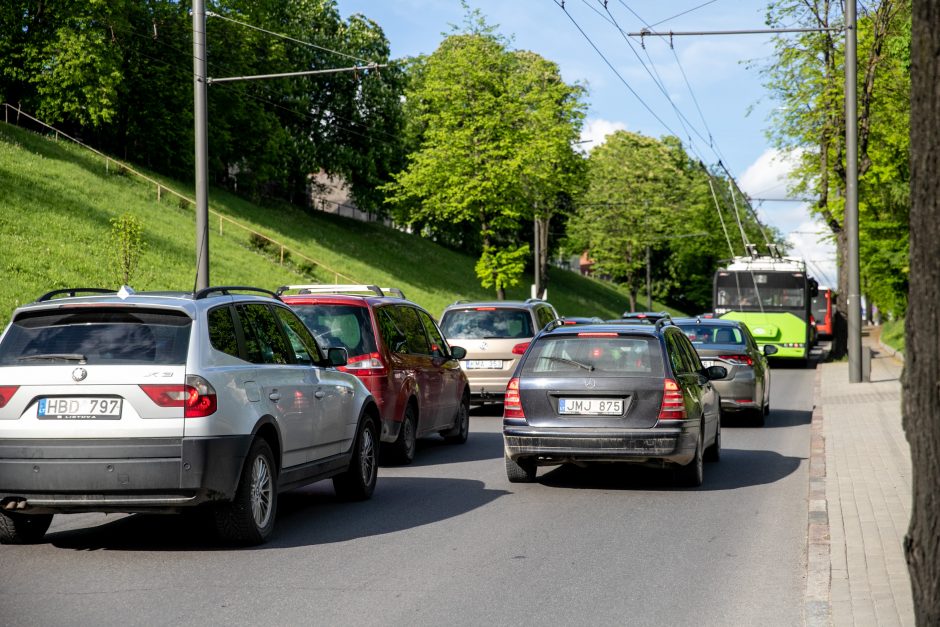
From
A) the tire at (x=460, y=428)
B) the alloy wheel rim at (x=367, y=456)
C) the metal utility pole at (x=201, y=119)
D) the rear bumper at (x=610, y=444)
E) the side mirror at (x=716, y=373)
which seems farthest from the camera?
the metal utility pole at (x=201, y=119)

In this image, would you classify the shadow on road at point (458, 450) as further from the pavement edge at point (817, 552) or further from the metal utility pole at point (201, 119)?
the metal utility pole at point (201, 119)

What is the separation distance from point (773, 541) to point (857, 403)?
13588 millimetres

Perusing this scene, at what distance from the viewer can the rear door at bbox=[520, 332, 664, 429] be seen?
34.6ft

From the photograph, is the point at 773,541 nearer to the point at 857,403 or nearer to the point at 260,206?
the point at 857,403

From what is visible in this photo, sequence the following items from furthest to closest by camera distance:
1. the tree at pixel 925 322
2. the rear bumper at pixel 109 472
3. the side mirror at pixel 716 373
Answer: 1. the side mirror at pixel 716 373
2. the rear bumper at pixel 109 472
3. the tree at pixel 925 322

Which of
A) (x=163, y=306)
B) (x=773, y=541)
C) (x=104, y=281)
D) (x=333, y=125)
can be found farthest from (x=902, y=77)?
(x=333, y=125)

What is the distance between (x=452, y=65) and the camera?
139 feet

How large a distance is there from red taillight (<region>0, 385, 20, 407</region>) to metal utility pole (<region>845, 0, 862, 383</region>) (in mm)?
20837

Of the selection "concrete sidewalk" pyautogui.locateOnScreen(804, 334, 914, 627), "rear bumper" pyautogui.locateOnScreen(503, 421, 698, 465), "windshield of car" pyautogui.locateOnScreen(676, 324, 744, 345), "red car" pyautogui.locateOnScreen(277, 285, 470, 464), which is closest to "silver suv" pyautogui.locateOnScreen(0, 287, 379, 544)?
"rear bumper" pyautogui.locateOnScreen(503, 421, 698, 465)

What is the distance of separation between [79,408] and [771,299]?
33.2m

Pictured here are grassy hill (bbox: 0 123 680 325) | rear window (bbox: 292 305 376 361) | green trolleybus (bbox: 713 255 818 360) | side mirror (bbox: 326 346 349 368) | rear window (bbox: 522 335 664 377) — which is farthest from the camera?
green trolleybus (bbox: 713 255 818 360)

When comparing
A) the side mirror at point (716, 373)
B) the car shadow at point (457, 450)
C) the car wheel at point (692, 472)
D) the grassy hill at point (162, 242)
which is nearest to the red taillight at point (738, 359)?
the car shadow at point (457, 450)

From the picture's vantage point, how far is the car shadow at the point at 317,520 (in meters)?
8.21

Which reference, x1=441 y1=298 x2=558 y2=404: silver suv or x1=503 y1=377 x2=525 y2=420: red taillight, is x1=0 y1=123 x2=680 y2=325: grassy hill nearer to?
x1=441 y1=298 x2=558 y2=404: silver suv
